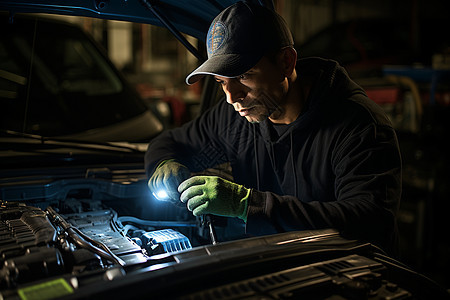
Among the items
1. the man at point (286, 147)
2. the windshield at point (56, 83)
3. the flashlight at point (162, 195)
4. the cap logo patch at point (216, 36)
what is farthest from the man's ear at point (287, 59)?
the windshield at point (56, 83)

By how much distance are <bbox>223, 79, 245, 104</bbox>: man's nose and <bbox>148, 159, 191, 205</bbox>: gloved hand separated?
43cm

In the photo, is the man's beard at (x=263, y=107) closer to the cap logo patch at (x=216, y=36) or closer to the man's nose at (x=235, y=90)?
the man's nose at (x=235, y=90)

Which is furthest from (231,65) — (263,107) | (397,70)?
(397,70)

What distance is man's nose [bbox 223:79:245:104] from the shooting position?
1.71 m

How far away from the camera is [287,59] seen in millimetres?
1771

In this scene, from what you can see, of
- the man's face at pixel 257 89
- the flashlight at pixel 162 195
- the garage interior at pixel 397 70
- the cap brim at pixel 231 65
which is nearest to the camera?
the cap brim at pixel 231 65

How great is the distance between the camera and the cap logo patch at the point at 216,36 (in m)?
1.67

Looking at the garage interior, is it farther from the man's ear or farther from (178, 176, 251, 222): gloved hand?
A: (178, 176, 251, 222): gloved hand

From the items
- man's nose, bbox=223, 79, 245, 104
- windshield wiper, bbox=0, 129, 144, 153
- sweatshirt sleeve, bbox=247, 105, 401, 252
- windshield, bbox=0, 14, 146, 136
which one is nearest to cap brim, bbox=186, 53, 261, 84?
man's nose, bbox=223, 79, 245, 104

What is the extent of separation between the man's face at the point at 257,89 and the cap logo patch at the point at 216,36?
129 millimetres

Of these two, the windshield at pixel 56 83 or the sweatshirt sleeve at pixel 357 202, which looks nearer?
the sweatshirt sleeve at pixel 357 202

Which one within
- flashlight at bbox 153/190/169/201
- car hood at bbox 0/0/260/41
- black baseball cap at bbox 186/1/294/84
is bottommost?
flashlight at bbox 153/190/169/201

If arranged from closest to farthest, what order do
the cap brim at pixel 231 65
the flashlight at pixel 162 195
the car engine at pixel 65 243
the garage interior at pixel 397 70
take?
the car engine at pixel 65 243 → the cap brim at pixel 231 65 → the flashlight at pixel 162 195 → the garage interior at pixel 397 70

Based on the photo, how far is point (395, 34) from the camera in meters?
7.22
